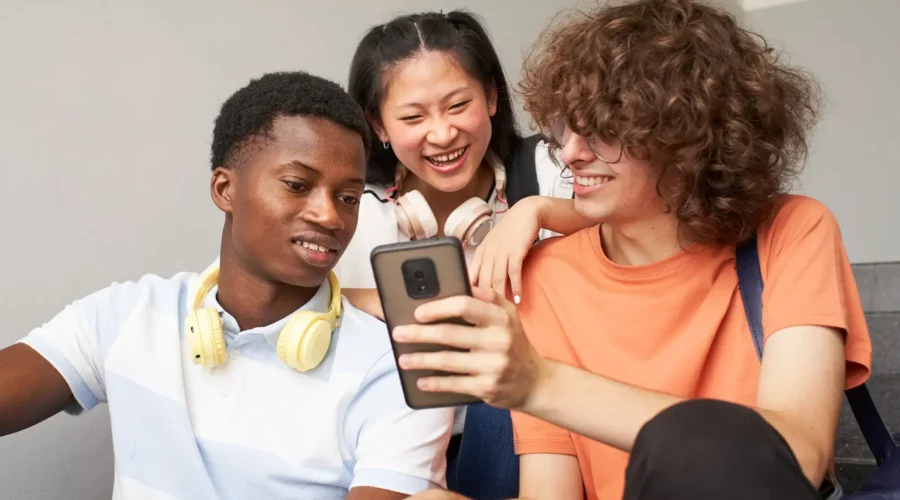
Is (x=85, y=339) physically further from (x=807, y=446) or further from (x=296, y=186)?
(x=807, y=446)

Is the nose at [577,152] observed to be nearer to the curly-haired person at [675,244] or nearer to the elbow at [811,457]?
the curly-haired person at [675,244]

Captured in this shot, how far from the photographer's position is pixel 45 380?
3.77 ft

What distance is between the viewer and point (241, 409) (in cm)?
113

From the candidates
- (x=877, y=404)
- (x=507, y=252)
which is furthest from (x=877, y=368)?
(x=507, y=252)

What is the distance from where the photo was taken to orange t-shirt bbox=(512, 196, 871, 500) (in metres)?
1.01

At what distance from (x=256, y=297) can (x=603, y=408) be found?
0.59 metres

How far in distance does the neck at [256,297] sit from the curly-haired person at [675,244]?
294 millimetres

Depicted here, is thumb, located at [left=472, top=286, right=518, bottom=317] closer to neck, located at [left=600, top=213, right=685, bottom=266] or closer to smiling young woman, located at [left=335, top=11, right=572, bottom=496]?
neck, located at [left=600, top=213, right=685, bottom=266]

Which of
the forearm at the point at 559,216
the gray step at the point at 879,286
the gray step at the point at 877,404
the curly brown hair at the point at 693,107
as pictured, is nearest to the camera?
the curly brown hair at the point at 693,107

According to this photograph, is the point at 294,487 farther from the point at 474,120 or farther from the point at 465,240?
the point at 474,120

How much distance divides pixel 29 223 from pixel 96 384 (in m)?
0.36

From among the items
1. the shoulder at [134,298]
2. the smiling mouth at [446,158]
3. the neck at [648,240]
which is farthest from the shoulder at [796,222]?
the shoulder at [134,298]

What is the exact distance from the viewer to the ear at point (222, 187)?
1230 millimetres

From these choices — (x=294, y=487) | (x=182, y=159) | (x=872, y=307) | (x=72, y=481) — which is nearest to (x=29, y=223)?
(x=182, y=159)
